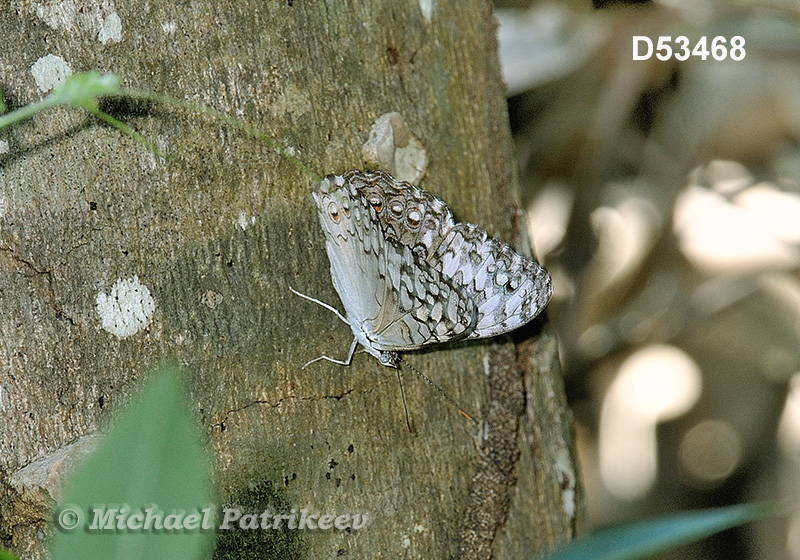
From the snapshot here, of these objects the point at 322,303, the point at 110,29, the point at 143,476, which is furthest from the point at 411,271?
the point at 143,476

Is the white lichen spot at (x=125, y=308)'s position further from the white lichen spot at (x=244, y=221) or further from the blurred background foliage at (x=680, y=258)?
the blurred background foliage at (x=680, y=258)

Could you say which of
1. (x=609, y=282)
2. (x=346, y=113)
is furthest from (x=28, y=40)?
(x=609, y=282)

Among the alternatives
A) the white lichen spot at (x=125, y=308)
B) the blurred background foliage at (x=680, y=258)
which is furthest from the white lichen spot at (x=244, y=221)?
the blurred background foliage at (x=680, y=258)

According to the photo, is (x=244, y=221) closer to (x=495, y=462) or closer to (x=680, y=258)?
(x=495, y=462)

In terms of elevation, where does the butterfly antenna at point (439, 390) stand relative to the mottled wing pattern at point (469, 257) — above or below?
below

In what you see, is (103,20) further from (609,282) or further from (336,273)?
(609,282)

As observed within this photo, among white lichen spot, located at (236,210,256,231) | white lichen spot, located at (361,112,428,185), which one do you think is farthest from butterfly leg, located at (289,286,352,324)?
white lichen spot, located at (361,112,428,185)
